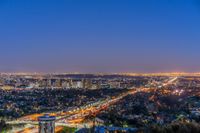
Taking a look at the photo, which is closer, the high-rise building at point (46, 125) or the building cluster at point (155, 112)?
Result: the high-rise building at point (46, 125)

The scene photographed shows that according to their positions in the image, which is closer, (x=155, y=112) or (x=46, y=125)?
(x=46, y=125)

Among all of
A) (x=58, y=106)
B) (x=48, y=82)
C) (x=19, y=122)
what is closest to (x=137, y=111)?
(x=19, y=122)

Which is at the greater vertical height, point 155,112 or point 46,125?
point 155,112

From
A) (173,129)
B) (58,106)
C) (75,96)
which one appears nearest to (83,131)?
(173,129)

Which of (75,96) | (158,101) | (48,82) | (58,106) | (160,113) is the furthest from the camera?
(48,82)

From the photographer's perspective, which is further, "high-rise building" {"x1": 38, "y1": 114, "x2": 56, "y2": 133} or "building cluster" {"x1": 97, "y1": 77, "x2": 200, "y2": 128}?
"building cluster" {"x1": 97, "y1": 77, "x2": 200, "y2": 128}

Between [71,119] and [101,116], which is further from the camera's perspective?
[71,119]

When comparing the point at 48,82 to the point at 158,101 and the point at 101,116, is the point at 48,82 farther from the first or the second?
the point at 101,116

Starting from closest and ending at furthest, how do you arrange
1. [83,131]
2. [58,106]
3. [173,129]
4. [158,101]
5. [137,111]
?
1. [173,129]
2. [83,131]
3. [137,111]
4. [158,101]
5. [58,106]

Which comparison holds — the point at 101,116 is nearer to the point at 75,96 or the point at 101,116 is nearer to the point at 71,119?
the point at 71,119
